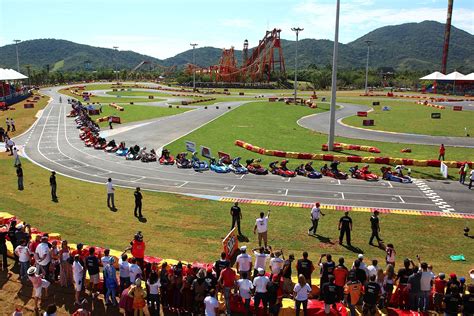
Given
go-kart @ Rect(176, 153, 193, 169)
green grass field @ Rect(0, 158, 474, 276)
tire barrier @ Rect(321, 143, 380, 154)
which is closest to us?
green grass field @ Rect(0, 158, 474, 276)

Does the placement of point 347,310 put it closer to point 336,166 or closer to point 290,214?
point 290,214

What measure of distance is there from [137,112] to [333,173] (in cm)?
5028

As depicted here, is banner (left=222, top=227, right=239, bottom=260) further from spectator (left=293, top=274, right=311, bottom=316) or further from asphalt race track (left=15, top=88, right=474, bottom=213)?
asphalt race track (left=15, top=88, right=474, bottom=213)

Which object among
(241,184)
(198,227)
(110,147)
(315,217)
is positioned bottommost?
(198,227)

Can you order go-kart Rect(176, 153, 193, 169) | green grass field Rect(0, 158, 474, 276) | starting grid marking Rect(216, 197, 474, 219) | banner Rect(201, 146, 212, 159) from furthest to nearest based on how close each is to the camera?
banner Rect(201, 146, 212, 159) → go-kart Rect(176, 153, 193, 169) → starting grid marking Rect(216, 197, 474, 219) → green grass field Rect(0, 158, 474, 276)

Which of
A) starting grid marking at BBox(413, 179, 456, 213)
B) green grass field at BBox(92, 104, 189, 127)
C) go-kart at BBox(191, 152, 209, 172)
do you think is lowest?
starting grid marking at BBox(413, 179, 456, 213)

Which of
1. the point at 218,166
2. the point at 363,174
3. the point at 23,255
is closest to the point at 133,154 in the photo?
the point at 218,166

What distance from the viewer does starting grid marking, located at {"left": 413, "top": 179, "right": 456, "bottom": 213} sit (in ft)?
78.3

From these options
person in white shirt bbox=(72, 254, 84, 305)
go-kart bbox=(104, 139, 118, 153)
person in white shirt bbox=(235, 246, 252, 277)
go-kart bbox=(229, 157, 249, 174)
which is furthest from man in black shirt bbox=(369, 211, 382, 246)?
go-kart bbox=(104, 139, 118, 153)

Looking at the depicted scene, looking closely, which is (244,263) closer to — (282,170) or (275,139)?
(282,170)

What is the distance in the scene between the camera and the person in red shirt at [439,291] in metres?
11.7

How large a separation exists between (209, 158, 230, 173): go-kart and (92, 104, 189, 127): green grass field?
30.5m

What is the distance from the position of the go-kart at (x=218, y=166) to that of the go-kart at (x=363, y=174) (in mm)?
9959

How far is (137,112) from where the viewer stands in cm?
7300
